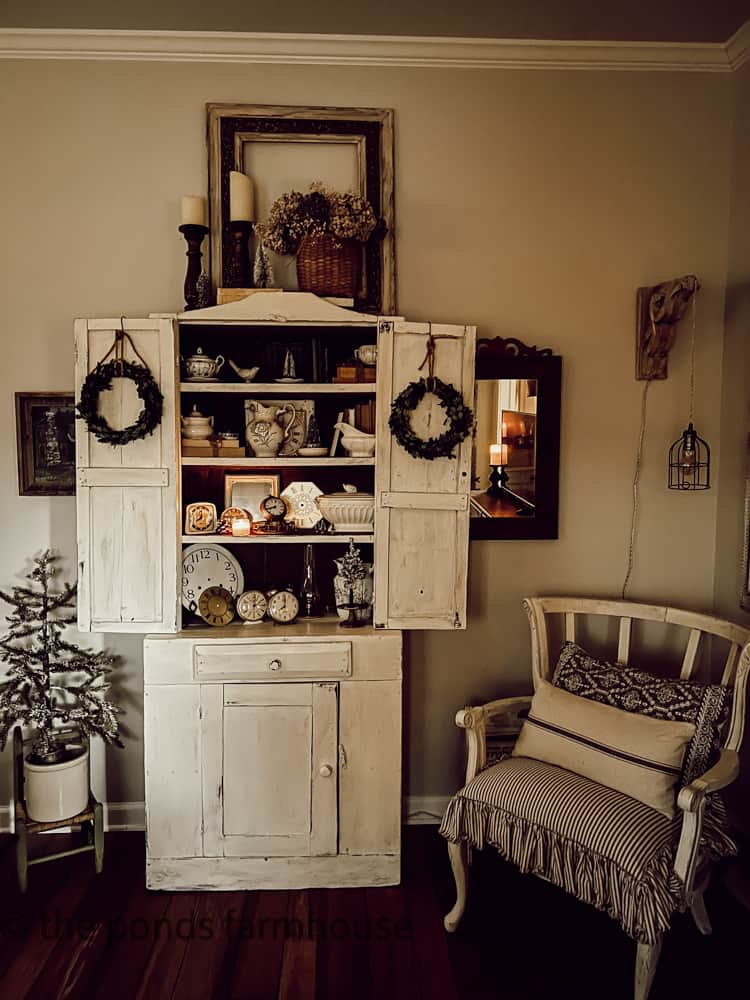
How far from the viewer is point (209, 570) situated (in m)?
2.85

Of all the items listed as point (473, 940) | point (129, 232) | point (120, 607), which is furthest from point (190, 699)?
point (129, 232)

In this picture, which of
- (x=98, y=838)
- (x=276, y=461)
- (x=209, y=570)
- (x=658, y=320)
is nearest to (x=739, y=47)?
(x=658, y=320)

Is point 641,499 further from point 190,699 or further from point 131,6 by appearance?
point 131,6

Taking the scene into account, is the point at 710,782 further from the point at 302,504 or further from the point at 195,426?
the point at 195,426

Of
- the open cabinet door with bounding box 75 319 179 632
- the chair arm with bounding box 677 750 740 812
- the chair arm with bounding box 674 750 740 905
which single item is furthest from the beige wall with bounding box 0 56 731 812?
the chair arm with bounding box 674 750 740 905

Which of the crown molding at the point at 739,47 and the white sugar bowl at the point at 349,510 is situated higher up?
the crown molding at the point at 739,47

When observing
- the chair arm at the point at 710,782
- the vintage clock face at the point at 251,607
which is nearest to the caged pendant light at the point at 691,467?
the chair arm at the point at 710,782

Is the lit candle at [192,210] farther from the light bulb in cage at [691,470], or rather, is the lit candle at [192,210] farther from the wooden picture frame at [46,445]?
the light bulb in cage at [691,470]

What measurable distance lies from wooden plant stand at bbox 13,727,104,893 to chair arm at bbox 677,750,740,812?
1950 millimetres

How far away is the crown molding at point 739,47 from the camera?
2742 mm

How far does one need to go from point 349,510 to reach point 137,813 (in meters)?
1.51

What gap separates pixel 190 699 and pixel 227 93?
7.33ft

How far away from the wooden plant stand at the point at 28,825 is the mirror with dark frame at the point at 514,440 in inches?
68.7

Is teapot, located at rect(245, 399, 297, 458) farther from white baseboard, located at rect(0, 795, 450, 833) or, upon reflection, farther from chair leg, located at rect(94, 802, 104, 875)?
white baseboard, located at rect(0, 795, 450, 833)
